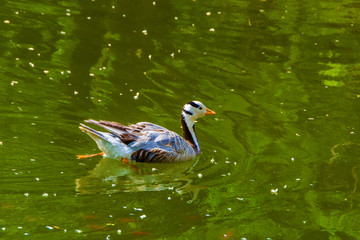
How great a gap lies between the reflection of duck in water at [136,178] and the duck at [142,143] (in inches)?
4.9

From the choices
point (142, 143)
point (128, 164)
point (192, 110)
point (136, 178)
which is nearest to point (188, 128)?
point (192, 110)

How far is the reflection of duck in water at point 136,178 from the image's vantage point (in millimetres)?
9570

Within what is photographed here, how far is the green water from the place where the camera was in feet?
29.4

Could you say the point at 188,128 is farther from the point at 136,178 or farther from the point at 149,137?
the point at 136,178

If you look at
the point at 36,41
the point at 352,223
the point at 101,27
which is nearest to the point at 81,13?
the point at 101,27

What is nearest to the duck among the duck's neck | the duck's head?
the duck's neck

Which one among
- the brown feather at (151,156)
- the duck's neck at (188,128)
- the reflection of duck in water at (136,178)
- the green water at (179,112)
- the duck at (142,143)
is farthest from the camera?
the duck's neck at (188,128)

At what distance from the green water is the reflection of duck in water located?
0.11ft

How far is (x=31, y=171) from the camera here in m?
9.60

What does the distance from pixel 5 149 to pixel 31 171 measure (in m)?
0.83

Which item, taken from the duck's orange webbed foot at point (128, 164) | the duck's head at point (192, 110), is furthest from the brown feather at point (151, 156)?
the duck's head at point (192, 110)

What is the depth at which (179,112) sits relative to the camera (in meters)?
12.6

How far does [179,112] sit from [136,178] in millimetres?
2745

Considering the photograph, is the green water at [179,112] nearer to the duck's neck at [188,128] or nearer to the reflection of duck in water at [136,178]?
the reflection of duck in water at [136,178]
